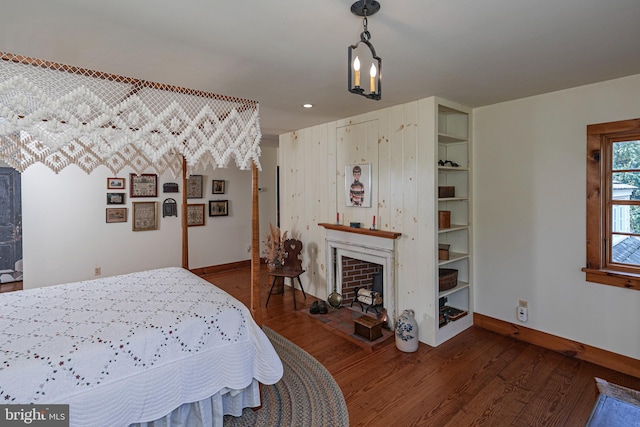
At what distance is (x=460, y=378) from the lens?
2469mm

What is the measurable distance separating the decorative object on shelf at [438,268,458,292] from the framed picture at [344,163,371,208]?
1055 millimetres

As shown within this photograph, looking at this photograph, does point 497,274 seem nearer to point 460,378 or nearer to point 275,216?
point 460,378

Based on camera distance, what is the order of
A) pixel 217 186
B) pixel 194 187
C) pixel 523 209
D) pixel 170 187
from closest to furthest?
1. pixel 523 209
2. pixel 170 187
3. pixel 194 187
4. pixel 217 186

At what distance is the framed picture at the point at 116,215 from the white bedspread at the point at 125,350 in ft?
8.19

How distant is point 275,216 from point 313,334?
3735 mm

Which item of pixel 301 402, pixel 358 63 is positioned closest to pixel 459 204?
pixel 301 402

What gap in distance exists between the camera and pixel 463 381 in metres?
2.43

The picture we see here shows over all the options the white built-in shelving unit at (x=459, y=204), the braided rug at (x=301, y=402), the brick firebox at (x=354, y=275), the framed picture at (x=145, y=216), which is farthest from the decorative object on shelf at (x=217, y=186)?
the white built-in shelving unit at (x=459, y=204)

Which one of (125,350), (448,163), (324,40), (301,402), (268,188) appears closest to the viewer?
(125,350)

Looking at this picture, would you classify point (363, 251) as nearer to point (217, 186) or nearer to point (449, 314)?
point (449, 314)

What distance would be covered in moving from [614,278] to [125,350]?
11.7ft

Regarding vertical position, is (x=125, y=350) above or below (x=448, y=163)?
below

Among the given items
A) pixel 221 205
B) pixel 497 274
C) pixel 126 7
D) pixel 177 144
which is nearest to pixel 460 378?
pixel 497 274

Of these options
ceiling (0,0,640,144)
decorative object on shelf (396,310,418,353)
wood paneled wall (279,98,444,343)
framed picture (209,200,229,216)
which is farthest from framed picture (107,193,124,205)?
decorative object on shelf (396,310,418,353)
